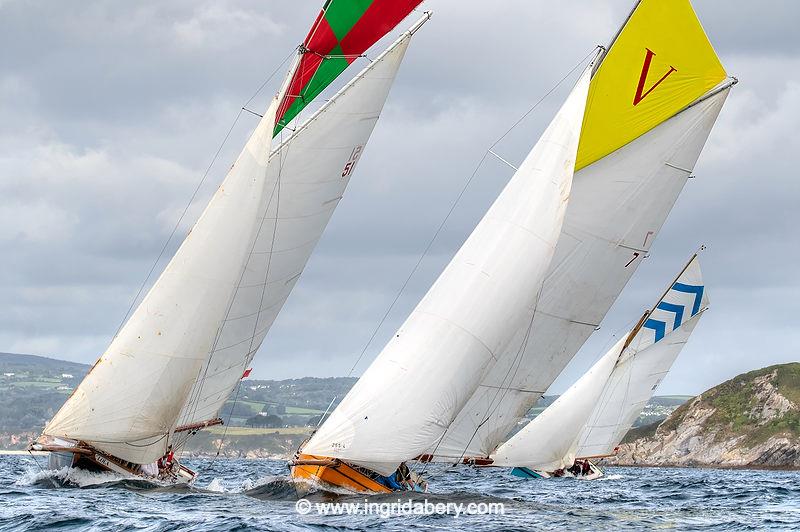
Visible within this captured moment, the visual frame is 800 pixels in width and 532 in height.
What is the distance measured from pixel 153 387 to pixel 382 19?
15.2m

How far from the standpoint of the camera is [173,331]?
3597cm

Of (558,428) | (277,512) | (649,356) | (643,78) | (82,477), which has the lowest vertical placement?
(277,512)

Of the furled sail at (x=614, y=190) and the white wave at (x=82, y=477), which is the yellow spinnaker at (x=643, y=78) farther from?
the white wave at (x=82, y=477)

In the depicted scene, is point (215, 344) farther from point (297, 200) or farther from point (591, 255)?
point (591, 255)

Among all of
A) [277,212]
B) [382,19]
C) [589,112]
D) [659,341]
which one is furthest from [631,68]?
[659,341]

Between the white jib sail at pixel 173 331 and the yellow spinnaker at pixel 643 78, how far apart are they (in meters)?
10.7

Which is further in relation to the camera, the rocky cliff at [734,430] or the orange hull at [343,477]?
the rocky cliff at [734,430]

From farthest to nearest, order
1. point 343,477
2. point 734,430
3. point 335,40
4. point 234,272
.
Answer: point 734,430 → point 335,40 → point 234,272 → point 343,477

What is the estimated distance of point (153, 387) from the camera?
36156 mm

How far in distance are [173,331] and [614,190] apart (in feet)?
48.7

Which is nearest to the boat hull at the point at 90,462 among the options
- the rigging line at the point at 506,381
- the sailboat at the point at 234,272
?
the sailboat at the point at 234,272

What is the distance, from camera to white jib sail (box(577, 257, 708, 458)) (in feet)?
216

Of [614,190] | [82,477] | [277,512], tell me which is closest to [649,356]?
[614,190]

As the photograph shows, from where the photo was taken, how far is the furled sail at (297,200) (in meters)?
40.3
